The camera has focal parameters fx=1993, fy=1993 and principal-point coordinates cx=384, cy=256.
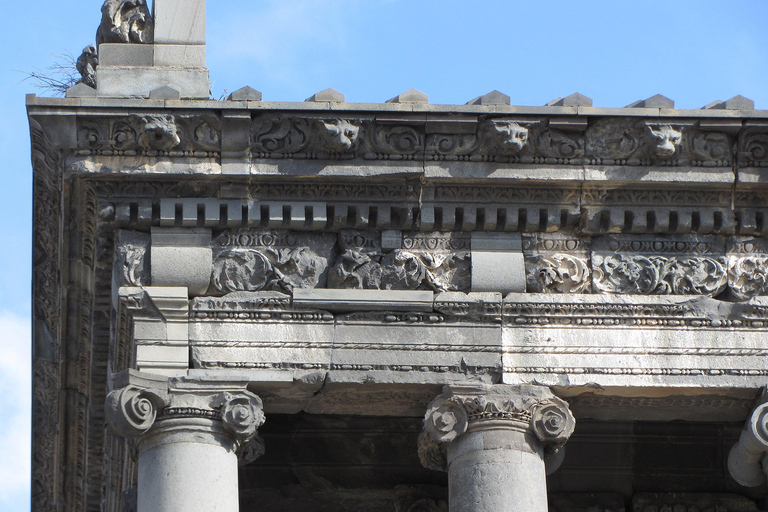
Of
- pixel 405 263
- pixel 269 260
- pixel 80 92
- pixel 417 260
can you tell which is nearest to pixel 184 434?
pixel 269 260

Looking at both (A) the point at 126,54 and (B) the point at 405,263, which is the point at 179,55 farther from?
(B) the point at 405,263

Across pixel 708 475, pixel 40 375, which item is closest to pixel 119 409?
pixel 40 375

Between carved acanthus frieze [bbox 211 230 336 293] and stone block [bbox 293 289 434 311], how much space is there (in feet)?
0.58

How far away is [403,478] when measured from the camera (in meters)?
20.6

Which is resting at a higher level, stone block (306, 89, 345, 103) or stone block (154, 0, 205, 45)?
stone block (154, 0, 205, 45)

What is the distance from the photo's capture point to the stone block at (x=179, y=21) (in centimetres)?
1875

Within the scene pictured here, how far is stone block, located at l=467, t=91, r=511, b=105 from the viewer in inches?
712

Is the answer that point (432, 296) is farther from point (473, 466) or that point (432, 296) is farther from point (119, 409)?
point (119, 409)

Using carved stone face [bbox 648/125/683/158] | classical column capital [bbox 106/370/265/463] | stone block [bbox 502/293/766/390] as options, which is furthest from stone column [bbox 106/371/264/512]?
carved stone face [bbox 648/125/683/158]

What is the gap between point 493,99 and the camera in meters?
18.1

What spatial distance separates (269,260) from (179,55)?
2.24 metres

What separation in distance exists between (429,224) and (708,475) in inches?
182

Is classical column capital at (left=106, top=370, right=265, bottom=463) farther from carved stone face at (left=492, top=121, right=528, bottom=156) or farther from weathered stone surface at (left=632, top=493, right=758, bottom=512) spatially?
weathered stone surface at (left=632, top=493, right=758, bottom=512)

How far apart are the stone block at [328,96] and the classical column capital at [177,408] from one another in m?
2.74
